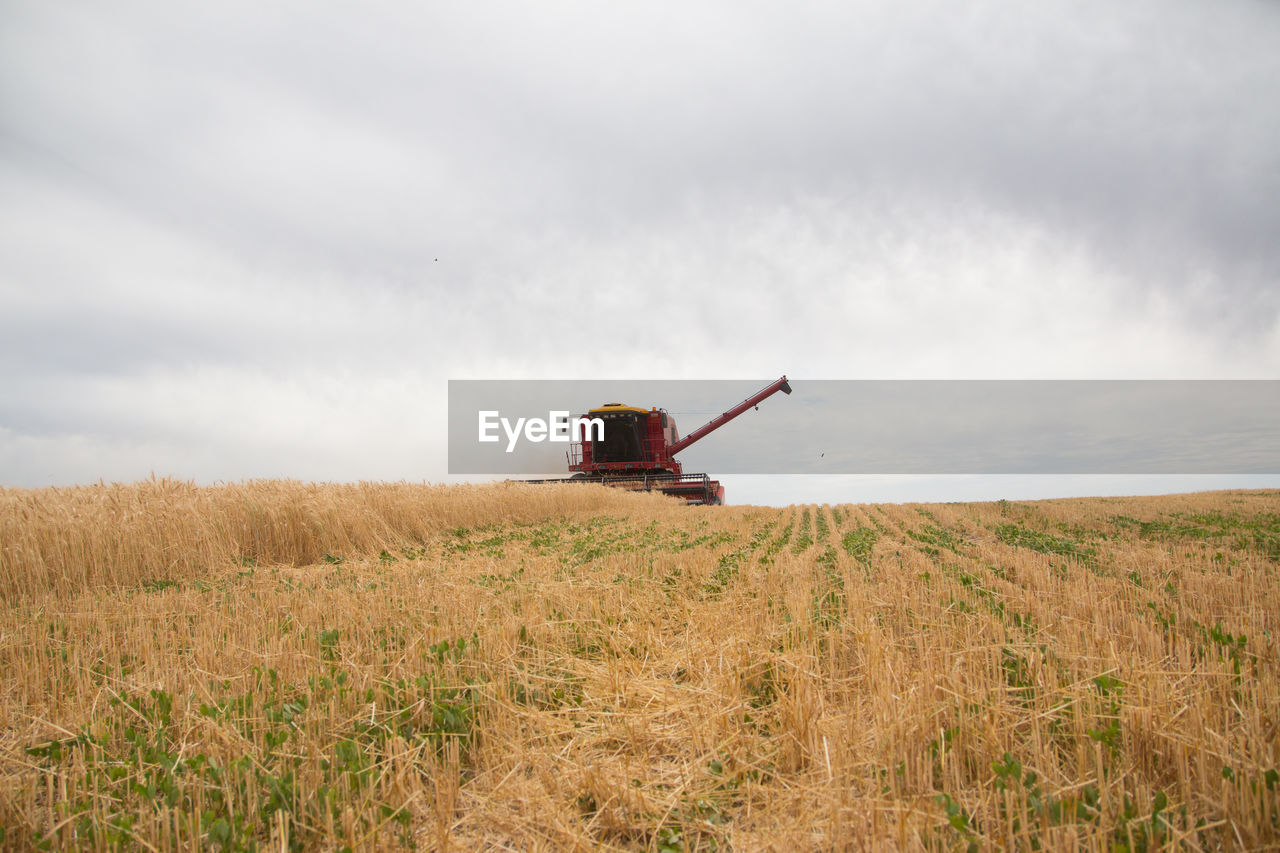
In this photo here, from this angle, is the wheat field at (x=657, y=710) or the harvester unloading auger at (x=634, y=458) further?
the harvester unloading auger at (x=634, y=458)

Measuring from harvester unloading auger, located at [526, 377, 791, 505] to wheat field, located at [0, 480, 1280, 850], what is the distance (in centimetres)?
2199

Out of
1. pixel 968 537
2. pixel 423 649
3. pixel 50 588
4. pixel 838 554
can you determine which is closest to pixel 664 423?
pixel 968 537

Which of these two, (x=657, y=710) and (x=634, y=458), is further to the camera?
(x=634, y=458)

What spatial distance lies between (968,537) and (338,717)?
42.2 feet

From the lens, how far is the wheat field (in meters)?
2.55

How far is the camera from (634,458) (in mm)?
31781

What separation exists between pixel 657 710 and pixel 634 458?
28.1m

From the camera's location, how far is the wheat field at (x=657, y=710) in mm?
2549

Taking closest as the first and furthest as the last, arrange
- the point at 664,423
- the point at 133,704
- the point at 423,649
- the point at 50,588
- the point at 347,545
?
the point at 133,704 < the point at 423,649 < the point at 50,588 < the point at 347,545 < the point at 664,423

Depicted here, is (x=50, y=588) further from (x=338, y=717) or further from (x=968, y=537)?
(x=968, y=537)

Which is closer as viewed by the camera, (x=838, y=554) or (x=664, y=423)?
(x=838, y=554)

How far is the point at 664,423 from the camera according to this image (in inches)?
1309

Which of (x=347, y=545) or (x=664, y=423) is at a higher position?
(x=664, y=423)

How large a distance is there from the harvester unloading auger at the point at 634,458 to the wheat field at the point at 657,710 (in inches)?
866
